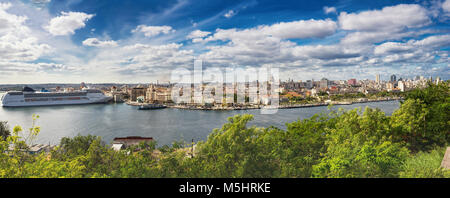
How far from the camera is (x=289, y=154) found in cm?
238

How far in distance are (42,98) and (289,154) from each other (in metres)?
20.5

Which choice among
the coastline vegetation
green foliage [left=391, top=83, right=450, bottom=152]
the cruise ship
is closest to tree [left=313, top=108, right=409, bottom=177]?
the coastline vegetation

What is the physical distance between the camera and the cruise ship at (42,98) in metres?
16.7

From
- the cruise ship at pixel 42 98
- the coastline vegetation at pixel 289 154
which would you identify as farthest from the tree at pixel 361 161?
the cruise ship at pixel 42 98

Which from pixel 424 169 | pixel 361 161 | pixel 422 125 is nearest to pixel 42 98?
pixel 361 161

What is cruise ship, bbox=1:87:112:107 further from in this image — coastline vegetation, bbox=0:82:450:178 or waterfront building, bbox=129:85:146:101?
coastline vegetation, bbox=0:82:450:178

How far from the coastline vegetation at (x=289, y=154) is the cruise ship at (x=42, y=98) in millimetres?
18156

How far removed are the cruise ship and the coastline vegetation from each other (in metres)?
18.2

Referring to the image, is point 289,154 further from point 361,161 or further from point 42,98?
point 42,98

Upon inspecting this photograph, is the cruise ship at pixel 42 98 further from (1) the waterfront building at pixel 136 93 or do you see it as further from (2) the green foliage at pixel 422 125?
(2) the green foliage at pixel 422 125

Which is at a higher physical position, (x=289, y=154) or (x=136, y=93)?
(x=136, y=93)

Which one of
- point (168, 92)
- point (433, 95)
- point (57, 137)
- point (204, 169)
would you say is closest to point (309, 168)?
point (204, 169)
